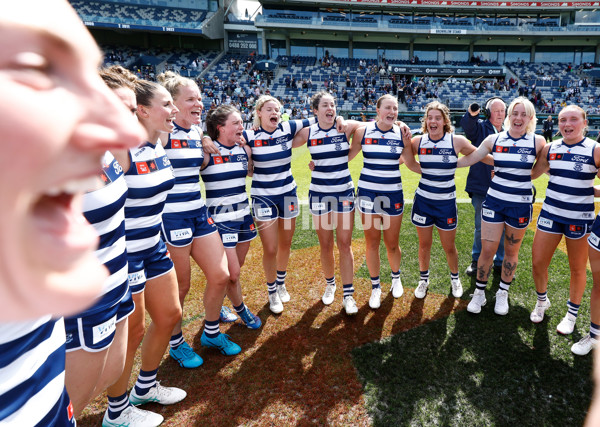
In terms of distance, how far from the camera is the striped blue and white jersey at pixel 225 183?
3443mm

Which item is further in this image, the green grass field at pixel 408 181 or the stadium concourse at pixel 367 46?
the stadium concourse at pixel 367 46

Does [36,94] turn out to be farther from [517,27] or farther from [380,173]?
[517,27]

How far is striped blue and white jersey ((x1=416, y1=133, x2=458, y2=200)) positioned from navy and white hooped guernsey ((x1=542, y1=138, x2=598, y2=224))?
959mm

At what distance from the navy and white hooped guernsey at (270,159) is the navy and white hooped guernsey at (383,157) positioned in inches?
35.7

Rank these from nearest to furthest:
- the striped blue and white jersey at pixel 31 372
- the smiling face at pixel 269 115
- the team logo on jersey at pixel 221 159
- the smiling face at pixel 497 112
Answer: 1. the striped blue and white jersey at pixel 31 372
2. the team logo on jersey at pixel 221 159
3. the smiling face at pixel 269 115
4. the smiling face at pixel 497 112

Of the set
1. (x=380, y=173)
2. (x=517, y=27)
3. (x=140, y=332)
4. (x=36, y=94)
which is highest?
(x=517, y=27)

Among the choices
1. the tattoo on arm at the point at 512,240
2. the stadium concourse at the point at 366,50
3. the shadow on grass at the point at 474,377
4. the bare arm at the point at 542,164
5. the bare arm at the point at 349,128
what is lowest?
the shadow on grass at the point at 474,377

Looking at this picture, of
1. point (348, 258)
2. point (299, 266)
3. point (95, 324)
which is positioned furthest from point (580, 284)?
point (95, 324)

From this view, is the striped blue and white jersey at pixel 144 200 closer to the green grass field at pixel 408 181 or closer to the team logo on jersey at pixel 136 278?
the team logo on jersey at pixel 136 278

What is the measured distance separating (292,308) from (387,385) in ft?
4.91

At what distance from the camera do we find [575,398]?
275 cm

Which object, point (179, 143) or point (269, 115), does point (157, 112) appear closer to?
point (179, 143)

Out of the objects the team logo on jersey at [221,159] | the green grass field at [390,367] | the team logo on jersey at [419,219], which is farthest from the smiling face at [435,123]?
the team logo on jersey at [221,159]

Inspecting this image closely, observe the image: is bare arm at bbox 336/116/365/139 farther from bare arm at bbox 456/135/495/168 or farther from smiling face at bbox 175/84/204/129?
smiling face at bbox 175/84/204/129
